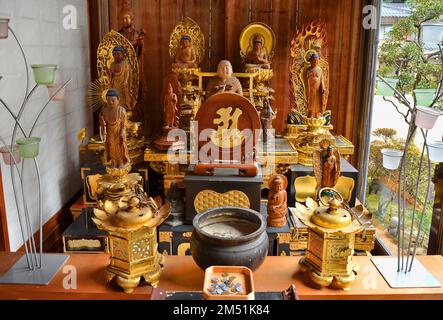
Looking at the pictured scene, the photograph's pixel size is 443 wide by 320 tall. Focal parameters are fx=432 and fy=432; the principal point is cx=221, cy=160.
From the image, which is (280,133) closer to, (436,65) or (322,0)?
(322,0)

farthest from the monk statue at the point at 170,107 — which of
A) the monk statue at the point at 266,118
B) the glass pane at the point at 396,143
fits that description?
the glass pane at the point at 396,143

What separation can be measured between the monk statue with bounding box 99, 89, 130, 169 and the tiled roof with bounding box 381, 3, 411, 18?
2.14m

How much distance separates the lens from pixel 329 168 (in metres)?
3.15

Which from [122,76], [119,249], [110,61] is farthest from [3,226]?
[110,61]

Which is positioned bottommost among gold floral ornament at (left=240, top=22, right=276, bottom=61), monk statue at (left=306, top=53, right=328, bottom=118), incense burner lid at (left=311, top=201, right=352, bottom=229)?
incense burner lid at (left=311, top=201, right=352, bottom=229)

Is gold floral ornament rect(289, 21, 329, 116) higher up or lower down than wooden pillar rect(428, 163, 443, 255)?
higher up

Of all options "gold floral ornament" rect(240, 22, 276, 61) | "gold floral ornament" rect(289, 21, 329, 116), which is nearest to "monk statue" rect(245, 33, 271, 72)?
"gold floral ornament" rect(240, 22, 276, 61)

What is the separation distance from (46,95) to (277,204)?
195 cm

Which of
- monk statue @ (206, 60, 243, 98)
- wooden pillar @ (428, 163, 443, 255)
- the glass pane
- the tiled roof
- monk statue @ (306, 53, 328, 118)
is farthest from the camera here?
monk statue @ (306, 53, 328, 118)

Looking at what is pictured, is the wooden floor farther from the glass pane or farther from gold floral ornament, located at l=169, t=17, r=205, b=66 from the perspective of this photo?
gold floral ornament, located at l=169, t=17, r=205, b=66

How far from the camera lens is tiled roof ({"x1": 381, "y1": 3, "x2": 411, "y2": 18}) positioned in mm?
3038

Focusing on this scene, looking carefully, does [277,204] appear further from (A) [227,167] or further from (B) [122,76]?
(B) [122,76]
